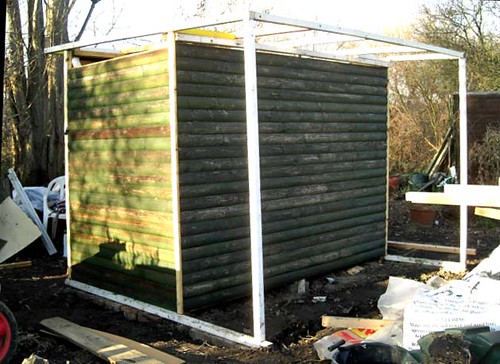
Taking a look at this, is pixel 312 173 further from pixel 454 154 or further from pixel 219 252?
pixel 454 154

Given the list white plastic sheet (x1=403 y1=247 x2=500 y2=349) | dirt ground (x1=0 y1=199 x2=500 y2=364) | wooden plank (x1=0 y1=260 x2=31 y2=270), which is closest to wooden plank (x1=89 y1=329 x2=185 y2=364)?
dirt ground (x1=0 y1=199 x2=500 y2=364)

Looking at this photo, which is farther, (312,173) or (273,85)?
(312,173)

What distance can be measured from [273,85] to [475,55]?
10.1m

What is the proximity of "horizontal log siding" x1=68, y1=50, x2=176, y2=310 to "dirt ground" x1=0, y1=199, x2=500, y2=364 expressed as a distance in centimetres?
35

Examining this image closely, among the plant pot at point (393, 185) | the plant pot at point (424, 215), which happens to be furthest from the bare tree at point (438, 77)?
the plant pot at point (424, 215)

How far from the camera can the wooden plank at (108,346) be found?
402 cm

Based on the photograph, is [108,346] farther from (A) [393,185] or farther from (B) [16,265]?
(A) [393,185]

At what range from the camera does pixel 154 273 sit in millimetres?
5430

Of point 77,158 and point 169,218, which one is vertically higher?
point 77,158

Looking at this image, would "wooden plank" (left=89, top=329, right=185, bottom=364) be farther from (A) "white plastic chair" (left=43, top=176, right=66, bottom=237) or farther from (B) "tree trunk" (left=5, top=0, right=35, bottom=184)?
(B) "tree trunk" (left=5, top=0, right=35, bottom=184)

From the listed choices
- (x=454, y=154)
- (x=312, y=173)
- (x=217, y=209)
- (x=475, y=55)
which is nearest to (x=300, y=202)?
(x=312, y=173)

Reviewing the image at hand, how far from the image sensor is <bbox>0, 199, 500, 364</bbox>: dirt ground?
4.38m

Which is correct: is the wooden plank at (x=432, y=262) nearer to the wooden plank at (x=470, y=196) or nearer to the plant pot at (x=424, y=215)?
the wooden plank at (x=470, y=196)

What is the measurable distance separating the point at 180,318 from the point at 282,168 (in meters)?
1.92
